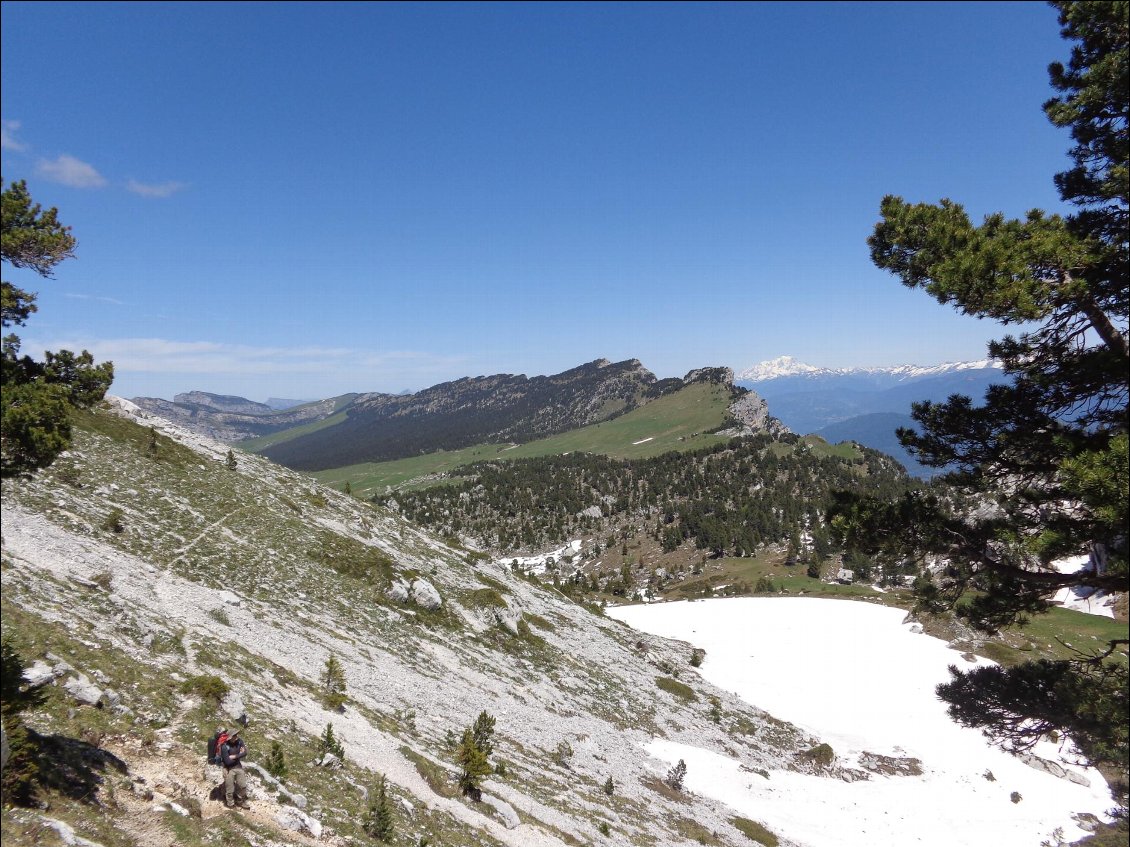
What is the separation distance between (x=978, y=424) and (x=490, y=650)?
35.3 m

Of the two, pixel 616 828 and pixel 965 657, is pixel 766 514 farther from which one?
pixel 616 828

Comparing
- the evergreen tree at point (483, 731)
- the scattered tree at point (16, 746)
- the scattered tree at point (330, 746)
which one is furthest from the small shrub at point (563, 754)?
the scattered tree at point (16, 746)

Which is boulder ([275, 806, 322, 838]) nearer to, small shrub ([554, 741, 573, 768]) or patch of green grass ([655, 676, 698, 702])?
small shrub ([554, 741, 573, 768])

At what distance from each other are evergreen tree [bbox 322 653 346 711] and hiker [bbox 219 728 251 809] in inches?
374

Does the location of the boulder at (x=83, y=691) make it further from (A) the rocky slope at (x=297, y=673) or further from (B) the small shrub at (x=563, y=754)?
(B) the small shrub at (x=563, y=754)

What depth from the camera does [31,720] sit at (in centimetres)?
1267

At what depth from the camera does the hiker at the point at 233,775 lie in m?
12.9

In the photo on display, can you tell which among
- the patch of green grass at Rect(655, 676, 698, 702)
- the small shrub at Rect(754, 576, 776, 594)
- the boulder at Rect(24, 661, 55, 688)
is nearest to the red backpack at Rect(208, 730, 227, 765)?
the boulder at Rect(24, 661, 55, 688)

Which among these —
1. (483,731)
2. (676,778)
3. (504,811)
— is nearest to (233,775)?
(504,811)

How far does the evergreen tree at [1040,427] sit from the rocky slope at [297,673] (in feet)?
51.9

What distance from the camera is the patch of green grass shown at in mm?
49031

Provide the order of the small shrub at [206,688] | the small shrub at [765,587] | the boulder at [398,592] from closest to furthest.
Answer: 1. the small shrub at [206,688]
2. the boulder at [398,592]
3. the small shrub at [765,587]

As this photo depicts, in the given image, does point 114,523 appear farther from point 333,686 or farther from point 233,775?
point 233,775

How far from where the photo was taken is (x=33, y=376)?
436 inches
